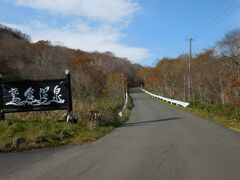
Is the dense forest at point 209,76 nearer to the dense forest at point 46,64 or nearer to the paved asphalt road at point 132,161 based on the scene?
the dense forest at point 46,64

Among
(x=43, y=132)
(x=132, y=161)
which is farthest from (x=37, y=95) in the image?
(x=132, y=161)

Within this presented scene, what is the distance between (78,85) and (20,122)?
1360 inches

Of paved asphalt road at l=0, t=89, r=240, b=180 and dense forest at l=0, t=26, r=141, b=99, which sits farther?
dense forest at l=0, t=26, r=141, b=99

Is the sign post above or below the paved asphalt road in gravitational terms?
above

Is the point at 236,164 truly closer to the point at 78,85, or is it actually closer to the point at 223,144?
the point at 223,144

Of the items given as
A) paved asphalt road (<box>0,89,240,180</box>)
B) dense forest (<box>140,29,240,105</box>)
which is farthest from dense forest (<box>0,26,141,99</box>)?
paved asphalt road (<box>0,89,240,180</box>)

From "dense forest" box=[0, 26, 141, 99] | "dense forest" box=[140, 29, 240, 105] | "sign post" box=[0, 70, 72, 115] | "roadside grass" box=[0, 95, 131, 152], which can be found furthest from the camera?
"dense forest" box=[0, 26, 141, 99]

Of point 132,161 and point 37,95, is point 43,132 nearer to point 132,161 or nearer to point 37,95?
point 37,95

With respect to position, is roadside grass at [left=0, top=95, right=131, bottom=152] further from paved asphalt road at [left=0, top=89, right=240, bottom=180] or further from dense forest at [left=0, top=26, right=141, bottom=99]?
dense forest at [left=0, top=26, right=141, bottom=99]

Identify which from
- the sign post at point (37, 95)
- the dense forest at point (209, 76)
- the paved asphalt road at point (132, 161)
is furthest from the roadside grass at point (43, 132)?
the dense forest at point (209, 76)

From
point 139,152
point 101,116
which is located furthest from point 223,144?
point 101,116

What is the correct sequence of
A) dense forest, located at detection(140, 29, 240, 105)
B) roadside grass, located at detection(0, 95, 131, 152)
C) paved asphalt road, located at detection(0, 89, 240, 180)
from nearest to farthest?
paved asphalt road, located at detection(0, 89, 240, 180) < roadside grass, located at detection(0, 95, 131, 152) < dense forest, located at detection(140, 29, 240, 105)

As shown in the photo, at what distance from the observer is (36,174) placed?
7516mm

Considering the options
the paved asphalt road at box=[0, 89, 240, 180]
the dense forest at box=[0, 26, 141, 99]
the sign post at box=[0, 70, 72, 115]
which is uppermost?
the dense forest at box=[0, 26, 141, 99]
